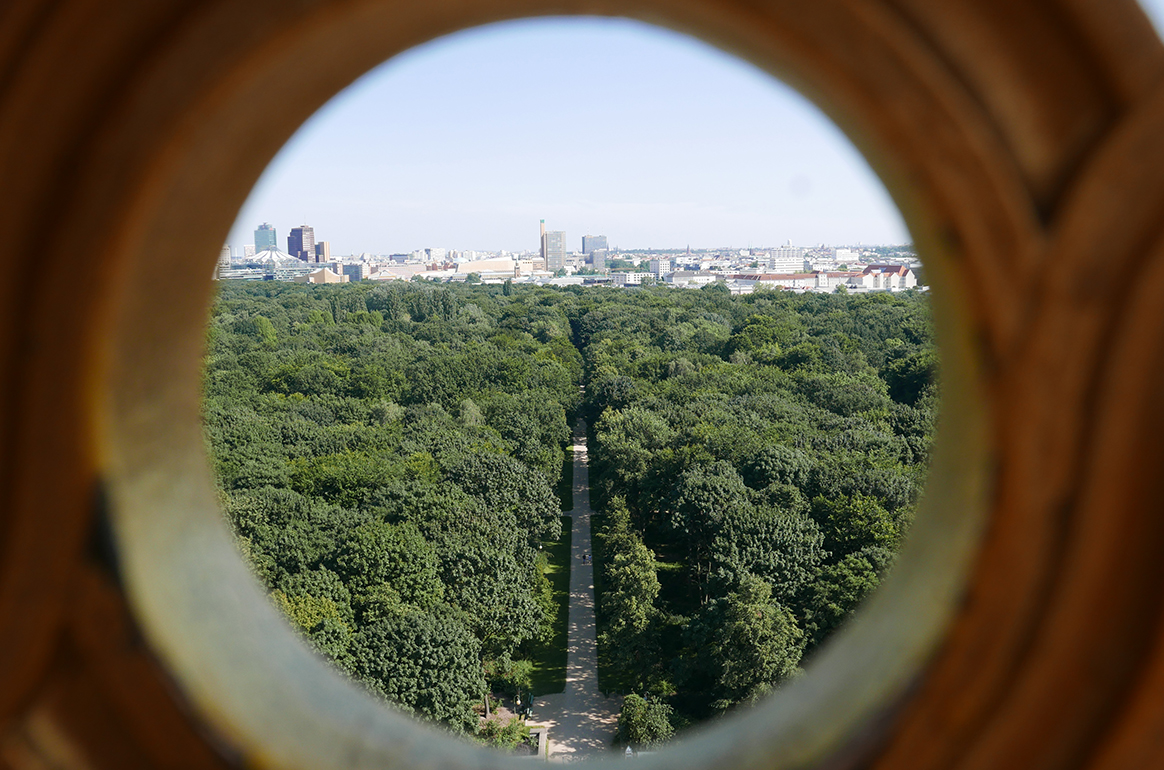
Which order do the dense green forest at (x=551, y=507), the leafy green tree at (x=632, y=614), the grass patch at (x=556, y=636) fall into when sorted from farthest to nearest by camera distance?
the grass patch at (x=556, y=636) < the leafy green tree at (x=632, y=614) < the dense green forest at (x=551, y=507)

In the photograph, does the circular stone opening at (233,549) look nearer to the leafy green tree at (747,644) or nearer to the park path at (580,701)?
the park path at (580,701)

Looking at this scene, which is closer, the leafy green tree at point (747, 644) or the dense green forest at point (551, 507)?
the leafy green tree at point (747, 644)

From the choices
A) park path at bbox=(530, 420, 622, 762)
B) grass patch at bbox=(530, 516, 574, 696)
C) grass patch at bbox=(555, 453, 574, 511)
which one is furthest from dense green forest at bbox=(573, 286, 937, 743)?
grass patch at bbox=(555, 453, 574, 511)

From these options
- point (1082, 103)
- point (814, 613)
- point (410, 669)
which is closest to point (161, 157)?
point (1082, 103)

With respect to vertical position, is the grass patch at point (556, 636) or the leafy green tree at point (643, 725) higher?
the leafy green tree at point (643, 725)

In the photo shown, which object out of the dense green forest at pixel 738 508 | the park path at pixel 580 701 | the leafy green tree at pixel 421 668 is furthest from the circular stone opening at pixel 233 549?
the dense green forest at pixel 738 508
